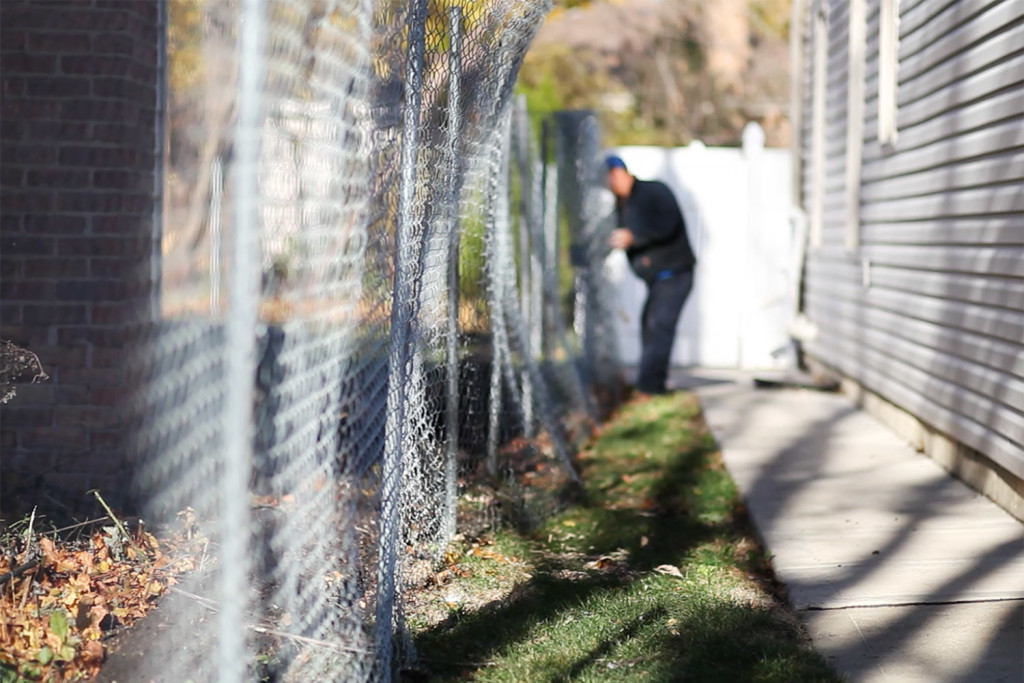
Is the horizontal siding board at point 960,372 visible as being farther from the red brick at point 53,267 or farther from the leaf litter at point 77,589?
the red brick at point 53,267

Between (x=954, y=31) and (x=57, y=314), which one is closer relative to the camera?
(x=57, y=314)

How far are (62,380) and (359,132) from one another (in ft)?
7.37

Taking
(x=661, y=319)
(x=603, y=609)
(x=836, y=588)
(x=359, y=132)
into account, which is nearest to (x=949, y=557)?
(x=836, y=588)

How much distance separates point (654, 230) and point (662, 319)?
733 mm

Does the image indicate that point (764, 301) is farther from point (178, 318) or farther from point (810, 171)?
point (178, 318)

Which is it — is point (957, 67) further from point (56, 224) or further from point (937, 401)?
point (56, 224)

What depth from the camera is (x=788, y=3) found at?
23.1 m

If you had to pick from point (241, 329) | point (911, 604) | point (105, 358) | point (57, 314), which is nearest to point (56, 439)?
point (105, 358)

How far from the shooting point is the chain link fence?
264 cm

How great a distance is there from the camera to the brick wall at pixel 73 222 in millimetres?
5000

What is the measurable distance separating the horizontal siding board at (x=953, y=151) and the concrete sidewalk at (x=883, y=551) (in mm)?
1695

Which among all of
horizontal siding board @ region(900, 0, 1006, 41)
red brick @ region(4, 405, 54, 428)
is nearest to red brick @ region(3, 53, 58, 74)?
red brick @ region(4, 405, 54, 428)

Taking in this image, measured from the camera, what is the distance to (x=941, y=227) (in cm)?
687

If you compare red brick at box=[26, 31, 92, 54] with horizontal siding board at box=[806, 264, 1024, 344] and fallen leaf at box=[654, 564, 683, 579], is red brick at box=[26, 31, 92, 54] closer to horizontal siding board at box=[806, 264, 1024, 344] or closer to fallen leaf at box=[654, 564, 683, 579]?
fallen leaf at box=[654, 564, 683, 579]
